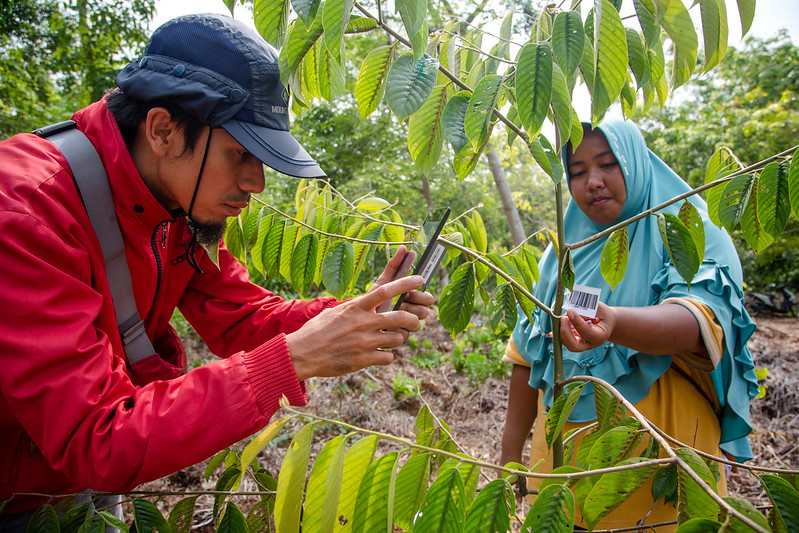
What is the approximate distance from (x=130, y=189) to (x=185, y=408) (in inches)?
21.1

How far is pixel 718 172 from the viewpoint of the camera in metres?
1.05

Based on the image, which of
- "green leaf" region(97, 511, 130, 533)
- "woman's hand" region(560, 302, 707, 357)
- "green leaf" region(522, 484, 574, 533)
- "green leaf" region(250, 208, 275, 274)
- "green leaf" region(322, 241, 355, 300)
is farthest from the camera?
"green leaf" region(250, 208, 275, 274)

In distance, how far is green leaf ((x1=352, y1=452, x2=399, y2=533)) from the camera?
2.06 feet

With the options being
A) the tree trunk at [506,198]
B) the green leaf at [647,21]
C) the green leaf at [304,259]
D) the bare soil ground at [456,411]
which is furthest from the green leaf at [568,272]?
the tree trunk at [506,198]

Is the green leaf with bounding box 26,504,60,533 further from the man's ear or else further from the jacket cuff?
the man's ear

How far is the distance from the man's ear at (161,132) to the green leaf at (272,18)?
16.0 inches

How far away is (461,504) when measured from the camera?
0.65 meters

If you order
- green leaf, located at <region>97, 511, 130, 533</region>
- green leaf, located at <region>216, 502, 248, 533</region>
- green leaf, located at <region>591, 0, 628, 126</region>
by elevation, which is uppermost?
green leaf, located at <region>591, 0, 628, 126</region>

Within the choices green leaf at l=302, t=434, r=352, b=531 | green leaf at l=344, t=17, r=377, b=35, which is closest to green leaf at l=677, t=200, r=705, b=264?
green leaf at l=344, t=17, r=377, b=35

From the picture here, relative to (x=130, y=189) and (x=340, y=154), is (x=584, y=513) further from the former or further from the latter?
(x=340, y=154)

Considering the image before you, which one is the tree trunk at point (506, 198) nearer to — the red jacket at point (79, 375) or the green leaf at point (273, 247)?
the green leaf at point (273, 247)

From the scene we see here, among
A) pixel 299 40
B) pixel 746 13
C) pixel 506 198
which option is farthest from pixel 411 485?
pixel 506 198

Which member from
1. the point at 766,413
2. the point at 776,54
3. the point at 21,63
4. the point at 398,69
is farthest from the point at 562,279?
the point at 776,54

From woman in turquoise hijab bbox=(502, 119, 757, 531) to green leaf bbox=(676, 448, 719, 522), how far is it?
0.44m
